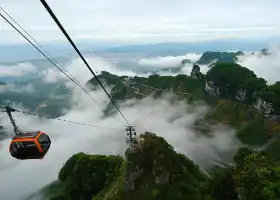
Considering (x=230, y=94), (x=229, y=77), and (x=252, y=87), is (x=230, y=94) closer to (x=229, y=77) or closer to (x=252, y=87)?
(x=229, y=77)

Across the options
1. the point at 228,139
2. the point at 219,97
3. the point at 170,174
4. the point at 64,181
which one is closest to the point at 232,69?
the point at 219,97

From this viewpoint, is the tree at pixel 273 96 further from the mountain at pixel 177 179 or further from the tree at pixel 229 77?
the mountain at pixel 177 179

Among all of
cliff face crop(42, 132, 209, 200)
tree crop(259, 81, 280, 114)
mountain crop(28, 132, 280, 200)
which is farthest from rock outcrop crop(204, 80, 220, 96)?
cliff face crop(42, 132, 209, 200)

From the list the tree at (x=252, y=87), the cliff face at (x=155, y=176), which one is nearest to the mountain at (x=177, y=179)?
the cliff face at (x=155, y=176)

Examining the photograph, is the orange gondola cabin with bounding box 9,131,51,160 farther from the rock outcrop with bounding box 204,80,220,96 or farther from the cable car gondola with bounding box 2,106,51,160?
the rock outcrop with bounding box 204,80,220,96

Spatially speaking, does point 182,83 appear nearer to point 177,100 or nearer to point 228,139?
point 177,100

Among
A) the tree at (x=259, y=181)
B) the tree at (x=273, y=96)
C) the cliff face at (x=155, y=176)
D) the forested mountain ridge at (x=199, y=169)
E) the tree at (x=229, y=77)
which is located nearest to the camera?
the tree at (x=259, y=181)

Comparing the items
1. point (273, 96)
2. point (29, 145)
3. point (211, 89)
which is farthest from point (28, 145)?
point (211, 89)

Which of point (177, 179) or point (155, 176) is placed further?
point (177, 179)

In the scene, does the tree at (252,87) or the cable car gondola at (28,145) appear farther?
the tree at (252,87)
